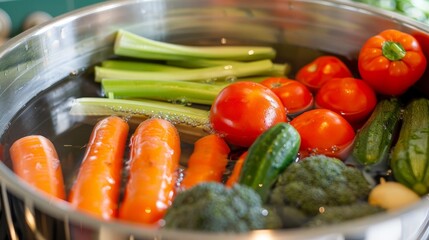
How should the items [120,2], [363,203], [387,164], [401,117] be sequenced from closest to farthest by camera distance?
[363,203] → [387,164] → [401,117] → [120,2]

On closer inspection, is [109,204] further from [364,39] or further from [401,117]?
[364,39]

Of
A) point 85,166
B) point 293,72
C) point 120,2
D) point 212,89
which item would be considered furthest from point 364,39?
point 85,166

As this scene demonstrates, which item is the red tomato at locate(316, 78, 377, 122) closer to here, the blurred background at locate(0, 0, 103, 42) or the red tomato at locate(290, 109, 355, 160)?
the red tomato at locate(290, 109, 355, 160)

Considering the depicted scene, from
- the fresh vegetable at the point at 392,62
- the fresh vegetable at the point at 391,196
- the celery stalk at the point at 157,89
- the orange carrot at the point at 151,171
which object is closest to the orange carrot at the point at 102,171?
the orange carrot at the point at 151,171

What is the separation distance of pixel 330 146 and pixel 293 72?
1.00 ft

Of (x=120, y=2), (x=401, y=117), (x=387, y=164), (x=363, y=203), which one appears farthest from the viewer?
(x=120, y=2)

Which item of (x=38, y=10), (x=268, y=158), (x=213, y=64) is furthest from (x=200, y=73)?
(x=38, y=10)

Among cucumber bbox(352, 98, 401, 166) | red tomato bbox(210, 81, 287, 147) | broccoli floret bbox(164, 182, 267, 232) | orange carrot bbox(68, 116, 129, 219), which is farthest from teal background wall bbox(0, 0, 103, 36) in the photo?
broccoli floret bbox(164, 182, 267, 232)

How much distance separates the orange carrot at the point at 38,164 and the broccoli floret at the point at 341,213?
1.17 feet

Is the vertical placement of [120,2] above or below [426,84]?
above

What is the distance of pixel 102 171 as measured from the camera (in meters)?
0.86

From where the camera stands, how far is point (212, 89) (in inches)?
44.6

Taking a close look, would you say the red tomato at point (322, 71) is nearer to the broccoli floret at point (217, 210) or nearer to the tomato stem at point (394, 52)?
the tomato stem at point (394, 52)

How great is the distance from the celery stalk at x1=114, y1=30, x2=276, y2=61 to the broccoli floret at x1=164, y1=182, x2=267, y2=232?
55 cm
